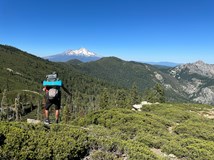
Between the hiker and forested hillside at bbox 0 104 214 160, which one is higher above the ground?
the hiker

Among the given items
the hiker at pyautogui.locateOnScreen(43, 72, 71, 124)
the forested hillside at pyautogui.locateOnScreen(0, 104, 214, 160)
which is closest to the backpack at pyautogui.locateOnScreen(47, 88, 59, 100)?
the hiker at pyautogui.locateOnScreen(43, 72, 71, 124)

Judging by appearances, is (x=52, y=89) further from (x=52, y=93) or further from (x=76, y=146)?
(x=76, y=146)

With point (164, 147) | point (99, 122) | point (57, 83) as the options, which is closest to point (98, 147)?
point (57, 83)

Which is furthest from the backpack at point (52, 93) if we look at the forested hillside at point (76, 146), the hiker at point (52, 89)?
the forested hillside at point (76, 146)

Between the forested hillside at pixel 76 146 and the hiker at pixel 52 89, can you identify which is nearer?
the forested hillside at pixel 76 146

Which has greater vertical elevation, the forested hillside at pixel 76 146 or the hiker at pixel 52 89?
the hiker at pixel 52 89

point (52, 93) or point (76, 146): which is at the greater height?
point (52, 93)

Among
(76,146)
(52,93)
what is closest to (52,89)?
(52,93)

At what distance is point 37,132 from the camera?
37.4 feet

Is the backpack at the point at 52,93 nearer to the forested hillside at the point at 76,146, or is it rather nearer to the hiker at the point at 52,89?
the hiker at the point at 52,89

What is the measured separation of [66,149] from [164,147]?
9385 mm

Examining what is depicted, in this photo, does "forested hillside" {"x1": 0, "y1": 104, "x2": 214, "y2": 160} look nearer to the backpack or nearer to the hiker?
the hiker

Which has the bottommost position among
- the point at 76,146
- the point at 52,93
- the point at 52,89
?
the point at 76,146

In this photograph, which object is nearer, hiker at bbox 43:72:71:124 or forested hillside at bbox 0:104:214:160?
forested hillside at bbox 0:104:214:160
